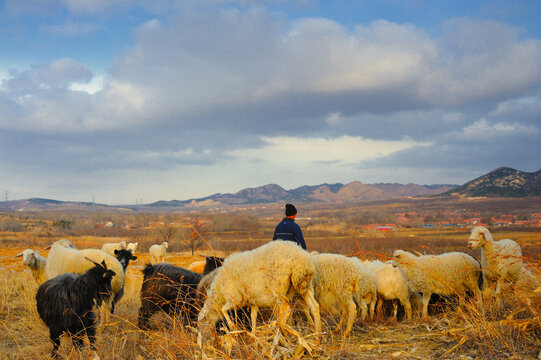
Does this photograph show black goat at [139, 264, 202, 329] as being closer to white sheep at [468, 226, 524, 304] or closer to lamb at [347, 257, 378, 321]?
lamb at [347, 257, 378, 321]

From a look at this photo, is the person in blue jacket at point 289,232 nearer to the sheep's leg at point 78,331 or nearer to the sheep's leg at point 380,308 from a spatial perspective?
the sheep's leg at point 380,308

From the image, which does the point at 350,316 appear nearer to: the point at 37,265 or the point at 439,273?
the point at 439,273

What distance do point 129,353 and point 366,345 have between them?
3514mm

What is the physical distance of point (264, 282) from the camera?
5.20 metres

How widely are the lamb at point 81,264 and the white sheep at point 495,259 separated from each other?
305 inches

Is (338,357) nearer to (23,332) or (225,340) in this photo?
(225,340)

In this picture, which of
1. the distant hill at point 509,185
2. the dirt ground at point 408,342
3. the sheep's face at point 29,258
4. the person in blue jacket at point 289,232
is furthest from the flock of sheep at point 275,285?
the distant hill at point 509,185

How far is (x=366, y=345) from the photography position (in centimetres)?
473

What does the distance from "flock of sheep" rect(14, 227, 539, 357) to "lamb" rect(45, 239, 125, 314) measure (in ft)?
0.08

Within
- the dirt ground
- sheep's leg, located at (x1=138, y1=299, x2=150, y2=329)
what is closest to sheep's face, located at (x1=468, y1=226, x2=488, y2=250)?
the dirt ground

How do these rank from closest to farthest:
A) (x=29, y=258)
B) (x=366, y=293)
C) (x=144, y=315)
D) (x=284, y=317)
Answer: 1. (x=284, y=317)
2. (x=366, y=293)
3. (x=144, y=315)
4. (x=29, y=258)

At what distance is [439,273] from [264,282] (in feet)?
14.2

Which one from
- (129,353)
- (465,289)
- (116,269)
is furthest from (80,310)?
(465,289)

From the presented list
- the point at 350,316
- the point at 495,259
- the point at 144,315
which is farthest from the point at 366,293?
the point at 144,315
